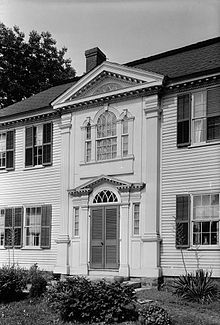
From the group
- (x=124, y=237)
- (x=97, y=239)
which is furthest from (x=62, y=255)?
(x=124, y=237)

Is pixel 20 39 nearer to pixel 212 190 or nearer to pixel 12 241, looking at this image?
pixel 12 241

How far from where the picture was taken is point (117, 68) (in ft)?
57.2

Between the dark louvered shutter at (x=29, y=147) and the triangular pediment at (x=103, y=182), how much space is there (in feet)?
8.73

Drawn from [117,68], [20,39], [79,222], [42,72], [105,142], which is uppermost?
[20,39]

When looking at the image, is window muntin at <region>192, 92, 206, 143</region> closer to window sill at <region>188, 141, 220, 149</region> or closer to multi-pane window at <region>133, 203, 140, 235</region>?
window sill at <region>188, 141, 220, 149</region>

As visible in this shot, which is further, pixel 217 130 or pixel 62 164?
pixel 62 164

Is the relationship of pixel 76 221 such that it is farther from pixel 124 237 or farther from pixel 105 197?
pixel 124 237

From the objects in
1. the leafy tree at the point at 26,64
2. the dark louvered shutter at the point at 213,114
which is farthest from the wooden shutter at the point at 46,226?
the leafy tree at the point at 26,64

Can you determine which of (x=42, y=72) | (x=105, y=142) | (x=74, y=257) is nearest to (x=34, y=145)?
(x=105, y=142)

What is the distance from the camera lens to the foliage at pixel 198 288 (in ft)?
43.1

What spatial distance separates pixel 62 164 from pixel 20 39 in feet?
60.2

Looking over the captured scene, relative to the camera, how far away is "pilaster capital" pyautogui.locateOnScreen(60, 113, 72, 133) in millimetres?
18859

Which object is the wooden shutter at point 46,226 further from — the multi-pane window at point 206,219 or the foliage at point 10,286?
the multi-pane window at point 206,219

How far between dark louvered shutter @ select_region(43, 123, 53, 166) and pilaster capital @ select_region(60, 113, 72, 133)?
0.71m
